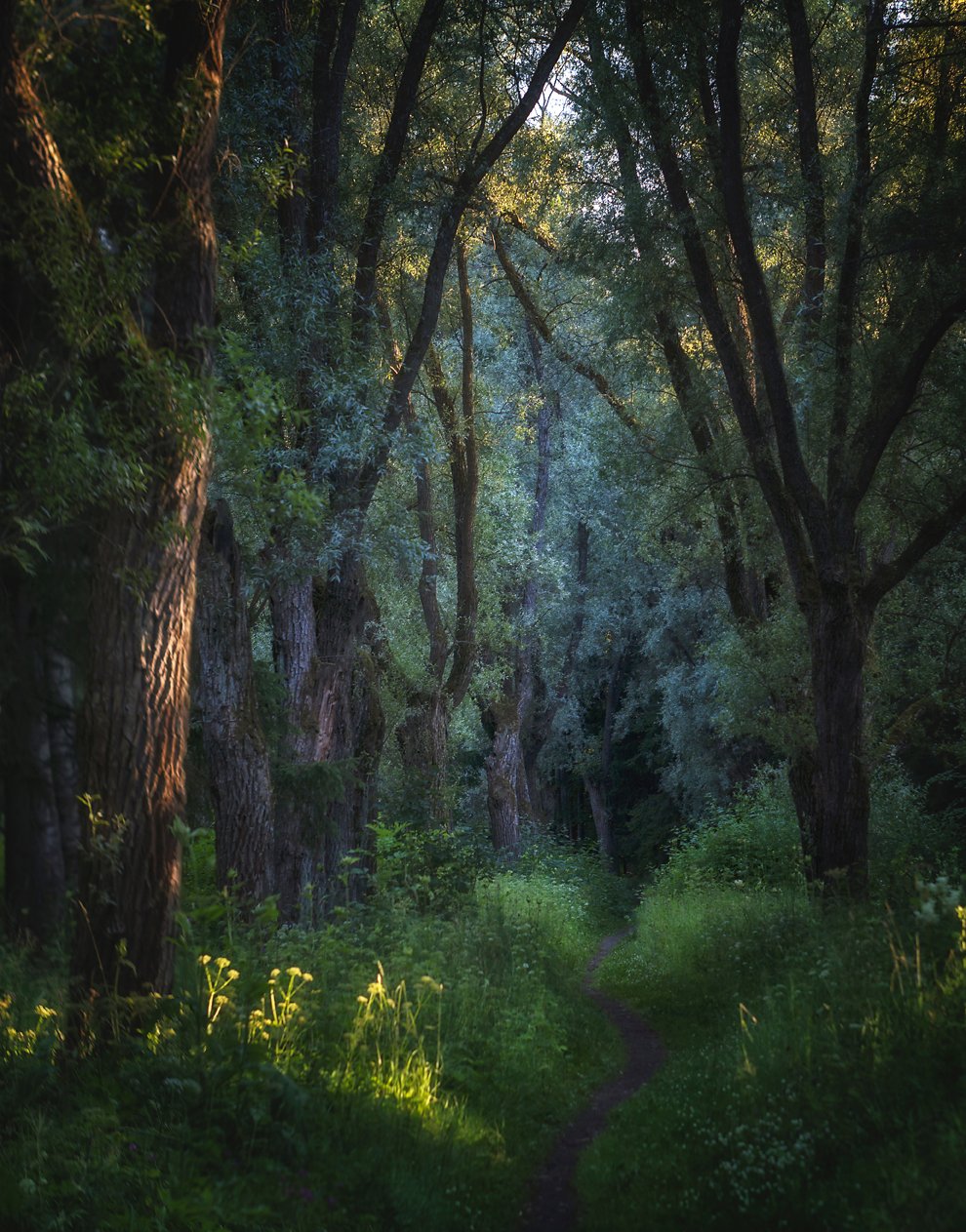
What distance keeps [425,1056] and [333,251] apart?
11.1 metres

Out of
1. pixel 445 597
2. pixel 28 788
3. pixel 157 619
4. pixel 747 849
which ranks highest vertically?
pixel 445 597

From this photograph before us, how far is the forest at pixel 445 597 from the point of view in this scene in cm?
596

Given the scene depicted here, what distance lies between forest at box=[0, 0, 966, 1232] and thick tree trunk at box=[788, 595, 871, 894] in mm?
53

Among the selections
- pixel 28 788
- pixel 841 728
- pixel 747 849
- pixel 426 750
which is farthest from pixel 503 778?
pixel 28 788

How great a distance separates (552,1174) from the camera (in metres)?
6.93

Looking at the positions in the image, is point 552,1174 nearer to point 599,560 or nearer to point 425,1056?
point 425,1056

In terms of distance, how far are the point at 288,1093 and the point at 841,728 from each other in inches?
351

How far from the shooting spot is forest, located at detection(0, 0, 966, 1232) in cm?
596

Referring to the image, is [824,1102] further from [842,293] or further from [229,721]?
[842,293]

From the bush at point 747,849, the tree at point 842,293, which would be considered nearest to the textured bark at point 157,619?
the tree at point 842,293

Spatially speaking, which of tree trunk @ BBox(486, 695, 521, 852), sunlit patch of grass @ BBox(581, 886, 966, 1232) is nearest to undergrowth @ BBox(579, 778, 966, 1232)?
sunlit patch of grass @ BBox(581, 886, 966, 1232)

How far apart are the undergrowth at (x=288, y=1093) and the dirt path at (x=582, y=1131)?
0.13 metres

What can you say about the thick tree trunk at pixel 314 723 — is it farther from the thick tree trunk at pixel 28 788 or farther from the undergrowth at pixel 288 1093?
the undergrowth at pixel 288 1093

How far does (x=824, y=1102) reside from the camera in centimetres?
569
